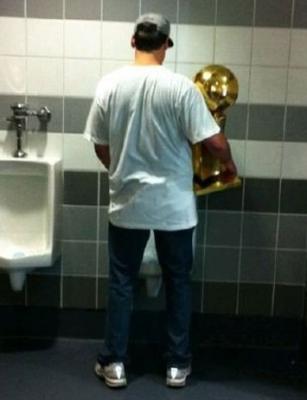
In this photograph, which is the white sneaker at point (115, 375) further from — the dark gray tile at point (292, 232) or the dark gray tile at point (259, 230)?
the dark gray tile at point (292, 232)

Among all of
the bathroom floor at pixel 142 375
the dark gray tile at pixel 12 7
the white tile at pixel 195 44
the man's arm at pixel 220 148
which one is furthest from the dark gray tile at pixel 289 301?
the dark gray tile at pixel 12 7

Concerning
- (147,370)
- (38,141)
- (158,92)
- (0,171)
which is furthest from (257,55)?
(147,370)

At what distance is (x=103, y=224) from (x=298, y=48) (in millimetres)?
1214

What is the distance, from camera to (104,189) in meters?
3.08

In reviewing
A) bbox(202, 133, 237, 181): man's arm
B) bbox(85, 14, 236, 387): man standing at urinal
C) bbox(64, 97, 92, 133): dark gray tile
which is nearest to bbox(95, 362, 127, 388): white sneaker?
bbox(85, 14, 236, 387): man standing at urinal

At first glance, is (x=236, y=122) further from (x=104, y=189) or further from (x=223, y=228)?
(x=104, y=189)

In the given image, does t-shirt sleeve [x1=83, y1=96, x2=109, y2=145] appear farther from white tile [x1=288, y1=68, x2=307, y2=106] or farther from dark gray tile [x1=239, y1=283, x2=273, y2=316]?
dark gray tile [x1=239, y1=283, x2=273, y2=316]

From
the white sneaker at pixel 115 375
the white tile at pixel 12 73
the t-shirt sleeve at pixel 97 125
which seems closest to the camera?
the t-shirt sleeve at pixel 97 125

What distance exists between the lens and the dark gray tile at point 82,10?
2930 millimetres

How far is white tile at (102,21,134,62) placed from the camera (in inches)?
116

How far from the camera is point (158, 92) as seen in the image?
8.23 ft

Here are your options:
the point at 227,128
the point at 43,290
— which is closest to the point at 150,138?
the point at 227,128

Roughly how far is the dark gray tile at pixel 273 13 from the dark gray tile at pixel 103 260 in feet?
4.12

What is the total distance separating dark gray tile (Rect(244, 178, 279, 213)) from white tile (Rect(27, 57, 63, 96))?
0.99 m
